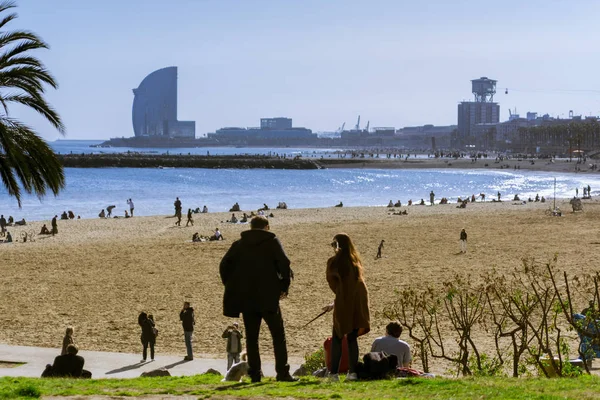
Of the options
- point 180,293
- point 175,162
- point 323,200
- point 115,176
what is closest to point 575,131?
point 175,162

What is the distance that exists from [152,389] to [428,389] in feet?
7.29

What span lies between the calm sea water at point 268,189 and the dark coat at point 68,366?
40423 millimetres

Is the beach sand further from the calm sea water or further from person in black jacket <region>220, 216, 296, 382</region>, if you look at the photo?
the calm sea water

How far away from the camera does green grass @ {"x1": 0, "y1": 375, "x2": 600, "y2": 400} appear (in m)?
6.46

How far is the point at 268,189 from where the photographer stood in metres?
81.0

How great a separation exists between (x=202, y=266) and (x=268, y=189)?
58411 mm

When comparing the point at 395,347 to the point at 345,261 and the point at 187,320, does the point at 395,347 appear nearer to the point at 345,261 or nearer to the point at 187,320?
the point at 345,261

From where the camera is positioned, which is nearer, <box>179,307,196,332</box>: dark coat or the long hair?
the long hair

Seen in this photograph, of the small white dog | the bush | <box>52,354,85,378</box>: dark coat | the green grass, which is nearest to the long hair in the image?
the green grass

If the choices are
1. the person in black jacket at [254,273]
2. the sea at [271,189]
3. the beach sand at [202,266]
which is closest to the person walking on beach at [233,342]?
the beach sand at [202,266]

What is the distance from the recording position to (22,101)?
31.8ft

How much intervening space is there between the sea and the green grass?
4151cm

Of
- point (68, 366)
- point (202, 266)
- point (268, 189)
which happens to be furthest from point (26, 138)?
point (268, 189)

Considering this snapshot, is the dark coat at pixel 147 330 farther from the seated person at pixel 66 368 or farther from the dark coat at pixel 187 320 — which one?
the seated person at pixel 66 368
